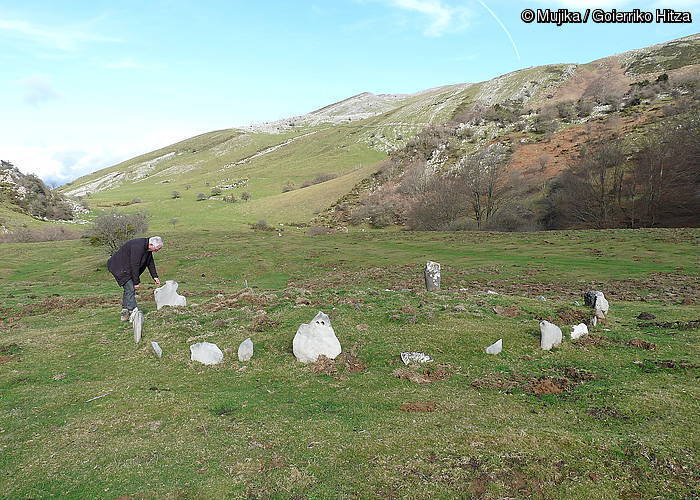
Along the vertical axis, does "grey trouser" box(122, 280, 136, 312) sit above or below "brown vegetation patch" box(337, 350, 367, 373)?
above

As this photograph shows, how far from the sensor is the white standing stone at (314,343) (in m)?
15.3

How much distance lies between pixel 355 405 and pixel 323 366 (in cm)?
307

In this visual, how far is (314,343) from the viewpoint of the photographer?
1538 centimetres

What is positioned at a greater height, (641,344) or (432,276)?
(432,276)

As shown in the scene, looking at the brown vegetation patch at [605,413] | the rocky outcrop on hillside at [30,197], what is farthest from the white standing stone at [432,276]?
the rocky outcrop on hillside at [30,197]

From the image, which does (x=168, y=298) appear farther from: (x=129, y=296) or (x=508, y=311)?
(x=508, y=311)

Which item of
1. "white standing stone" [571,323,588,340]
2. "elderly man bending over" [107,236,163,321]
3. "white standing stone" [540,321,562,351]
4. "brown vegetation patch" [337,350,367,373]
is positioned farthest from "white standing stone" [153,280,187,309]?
"white standing stone" [571,323,588,340]

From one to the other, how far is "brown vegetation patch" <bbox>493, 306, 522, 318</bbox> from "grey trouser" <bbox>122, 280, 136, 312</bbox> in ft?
57.0

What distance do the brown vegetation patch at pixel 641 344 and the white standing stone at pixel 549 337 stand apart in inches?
102

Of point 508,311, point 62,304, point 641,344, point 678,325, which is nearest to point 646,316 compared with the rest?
Answer: point 678,325

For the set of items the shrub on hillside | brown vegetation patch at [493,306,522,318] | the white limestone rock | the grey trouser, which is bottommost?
brown vegetation patch at [493,306,522,318]

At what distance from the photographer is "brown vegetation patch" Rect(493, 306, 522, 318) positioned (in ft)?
62.0

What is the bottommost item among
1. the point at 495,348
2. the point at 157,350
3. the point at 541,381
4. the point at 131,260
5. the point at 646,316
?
the point at 646,316

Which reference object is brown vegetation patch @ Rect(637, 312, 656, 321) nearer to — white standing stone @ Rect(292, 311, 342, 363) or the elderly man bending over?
white standing stone @ Rect(292, 311, 342, 363)
